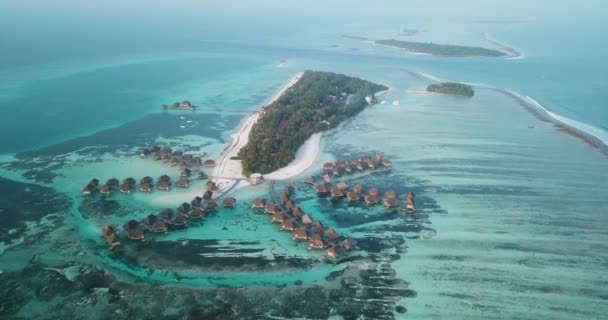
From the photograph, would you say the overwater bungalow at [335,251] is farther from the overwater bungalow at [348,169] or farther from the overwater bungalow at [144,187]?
the overwater bungalow at [144,187]

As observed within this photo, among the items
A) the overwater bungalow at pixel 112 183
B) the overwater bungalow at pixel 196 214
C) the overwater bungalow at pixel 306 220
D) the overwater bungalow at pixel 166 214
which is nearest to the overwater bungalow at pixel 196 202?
the overwater bungalow at pixel 196 214

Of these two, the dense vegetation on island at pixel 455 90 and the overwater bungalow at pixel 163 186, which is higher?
the dense vegetation on island at pixel 455 90

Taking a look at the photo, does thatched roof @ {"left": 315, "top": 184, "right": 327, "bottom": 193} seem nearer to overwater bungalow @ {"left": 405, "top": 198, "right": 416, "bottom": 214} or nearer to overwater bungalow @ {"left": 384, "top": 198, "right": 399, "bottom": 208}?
overwater bungalow @ {"left": 384, "top": 198, "right": 399, "bottom": 208}

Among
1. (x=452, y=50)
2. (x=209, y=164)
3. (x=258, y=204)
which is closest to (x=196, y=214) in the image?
(x=258, y=204)

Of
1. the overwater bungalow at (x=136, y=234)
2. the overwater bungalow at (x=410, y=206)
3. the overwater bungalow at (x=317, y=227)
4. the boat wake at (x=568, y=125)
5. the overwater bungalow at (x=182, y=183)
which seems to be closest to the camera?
the overwater bungalow at (x=136, y=234)

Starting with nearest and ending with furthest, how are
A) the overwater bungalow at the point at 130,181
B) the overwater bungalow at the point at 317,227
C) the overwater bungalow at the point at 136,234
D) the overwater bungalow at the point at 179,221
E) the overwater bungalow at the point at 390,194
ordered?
1. the overwater bungalow at the point at 136,234
2. the overwater bungalow at the point at 317,227
3. the overwater bungalow at the point at 179,221
4. the overwater bungalow at the point at 390,194
5. the overwater bungalow at the point at 130,181

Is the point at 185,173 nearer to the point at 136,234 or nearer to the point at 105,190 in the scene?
the point at 105,190
